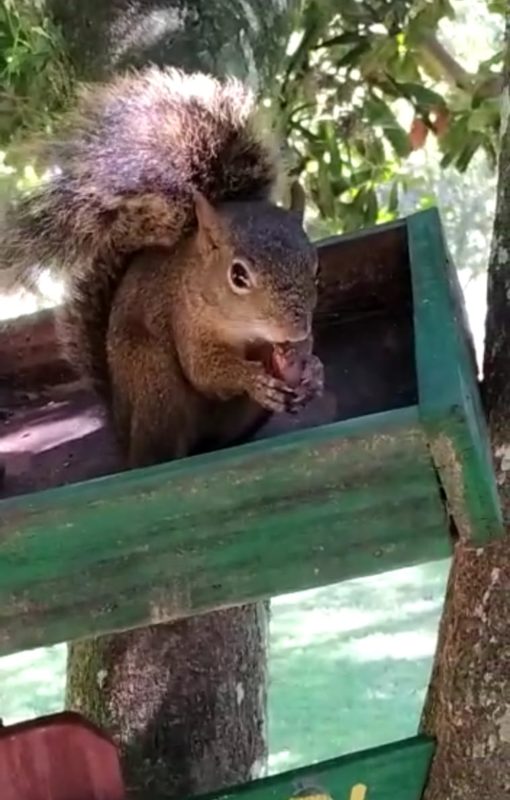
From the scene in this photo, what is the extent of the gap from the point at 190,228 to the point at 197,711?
0.54m

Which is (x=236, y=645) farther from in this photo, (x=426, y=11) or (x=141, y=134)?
(x=426, y=11)

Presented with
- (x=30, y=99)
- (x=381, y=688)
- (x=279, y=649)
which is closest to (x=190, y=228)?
(x=30, y=99)

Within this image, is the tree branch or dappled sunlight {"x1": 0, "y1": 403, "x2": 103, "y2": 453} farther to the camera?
the tree branch

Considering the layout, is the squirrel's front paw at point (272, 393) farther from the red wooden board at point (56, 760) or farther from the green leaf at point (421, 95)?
the green leaf at point (421, 95)

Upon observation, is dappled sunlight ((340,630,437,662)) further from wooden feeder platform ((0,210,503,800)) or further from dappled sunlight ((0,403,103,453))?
wooden feeder platform ((0,210,503,800))

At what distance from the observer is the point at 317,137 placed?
2.01 metres

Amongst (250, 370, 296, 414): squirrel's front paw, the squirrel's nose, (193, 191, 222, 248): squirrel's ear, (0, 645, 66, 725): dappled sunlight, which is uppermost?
(193, 191, 222, 248): squirrel's ear

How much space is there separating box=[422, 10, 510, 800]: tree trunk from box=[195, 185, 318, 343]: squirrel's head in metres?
0.18

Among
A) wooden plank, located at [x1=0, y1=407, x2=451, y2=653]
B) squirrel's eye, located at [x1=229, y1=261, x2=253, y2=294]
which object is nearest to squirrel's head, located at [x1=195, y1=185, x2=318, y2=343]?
squirrel's eye, located at [x1=229, y1=261, x2=253, y2=294]

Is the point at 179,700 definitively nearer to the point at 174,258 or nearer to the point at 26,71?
the point at 174,258

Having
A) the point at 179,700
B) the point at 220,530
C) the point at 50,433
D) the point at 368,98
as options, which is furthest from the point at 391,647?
the point at 220,530

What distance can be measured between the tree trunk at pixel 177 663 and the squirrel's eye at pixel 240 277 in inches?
17.4

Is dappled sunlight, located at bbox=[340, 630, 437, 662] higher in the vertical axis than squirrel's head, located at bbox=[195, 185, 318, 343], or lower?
lower

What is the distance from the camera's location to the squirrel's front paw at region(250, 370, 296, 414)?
1.08 m
